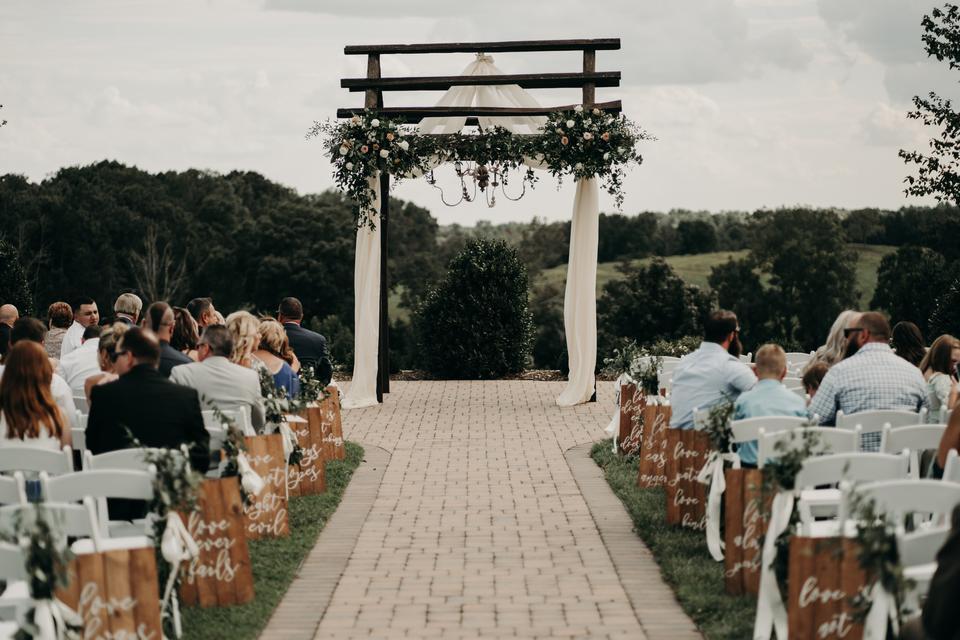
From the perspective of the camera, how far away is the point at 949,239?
117 feet

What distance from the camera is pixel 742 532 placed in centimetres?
709

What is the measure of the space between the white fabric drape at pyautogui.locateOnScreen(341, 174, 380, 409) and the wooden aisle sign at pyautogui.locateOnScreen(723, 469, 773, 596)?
10.7m

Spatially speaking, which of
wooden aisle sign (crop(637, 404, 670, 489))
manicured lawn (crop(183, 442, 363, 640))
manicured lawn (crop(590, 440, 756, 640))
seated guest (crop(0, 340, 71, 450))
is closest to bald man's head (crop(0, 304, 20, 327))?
manicured lawn (crop(183, 442, 363, 640))

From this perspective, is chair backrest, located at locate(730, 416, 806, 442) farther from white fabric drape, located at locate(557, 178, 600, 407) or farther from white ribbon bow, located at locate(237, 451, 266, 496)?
white fabric drape, located at locate(557, 178, 600, 407)

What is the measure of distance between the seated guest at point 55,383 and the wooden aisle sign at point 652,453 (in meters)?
4.81

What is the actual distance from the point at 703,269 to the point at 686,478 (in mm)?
46512

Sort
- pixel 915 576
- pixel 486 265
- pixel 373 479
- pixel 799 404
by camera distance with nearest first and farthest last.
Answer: pixel 915 576 < pixel 799 404 < pixel 373 479 < pixel 486 265

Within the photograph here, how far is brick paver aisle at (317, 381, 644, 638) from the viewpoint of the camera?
6.78 metres

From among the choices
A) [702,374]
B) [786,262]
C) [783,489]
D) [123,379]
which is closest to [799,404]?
[702,374]

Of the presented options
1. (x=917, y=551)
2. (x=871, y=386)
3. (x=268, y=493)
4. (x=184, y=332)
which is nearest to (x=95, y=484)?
(x=268, y=493)

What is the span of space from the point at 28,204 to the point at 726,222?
33696 millimetres

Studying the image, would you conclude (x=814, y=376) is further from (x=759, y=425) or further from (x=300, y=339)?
(x=300, y=339)

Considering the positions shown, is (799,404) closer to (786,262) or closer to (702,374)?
(702,374)

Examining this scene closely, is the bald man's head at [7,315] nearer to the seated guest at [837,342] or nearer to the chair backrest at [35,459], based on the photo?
the chair backrest at [35,459]
